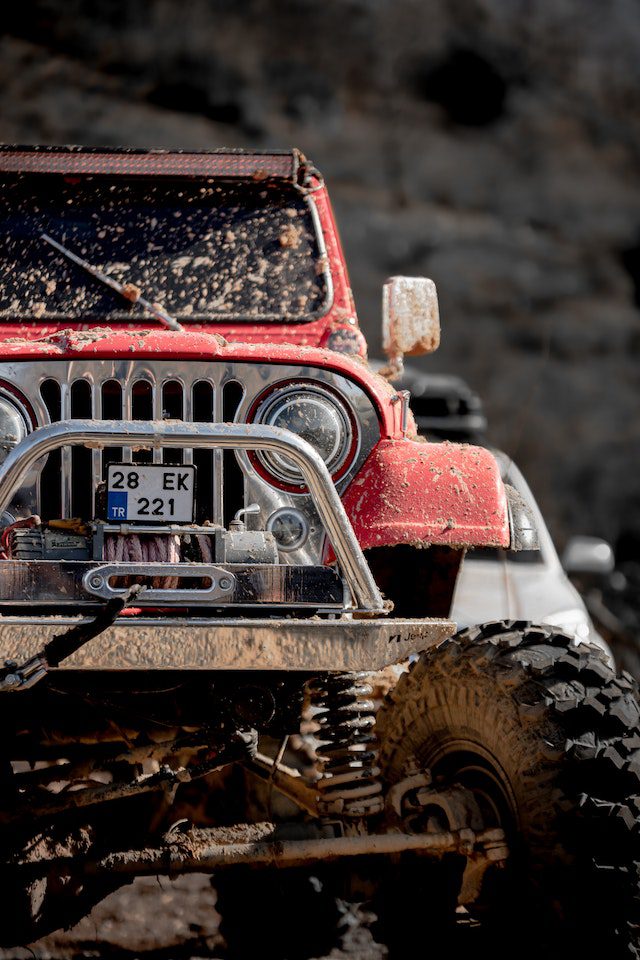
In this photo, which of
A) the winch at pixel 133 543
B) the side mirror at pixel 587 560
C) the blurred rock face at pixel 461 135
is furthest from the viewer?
the blurred rock face at pixel 461 135

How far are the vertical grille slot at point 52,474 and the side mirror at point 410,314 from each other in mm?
1457

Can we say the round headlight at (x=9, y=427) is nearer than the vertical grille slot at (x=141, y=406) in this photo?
Yes

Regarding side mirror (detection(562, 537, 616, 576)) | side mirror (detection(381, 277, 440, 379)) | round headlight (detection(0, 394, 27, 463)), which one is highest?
side mirror (detection(381, 277, 440, 379))

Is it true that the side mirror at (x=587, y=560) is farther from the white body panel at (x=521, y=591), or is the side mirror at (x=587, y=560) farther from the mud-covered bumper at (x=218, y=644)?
the mud-covered bumper at (x=218, y=644)

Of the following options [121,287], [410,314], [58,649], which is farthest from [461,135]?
[58,649]

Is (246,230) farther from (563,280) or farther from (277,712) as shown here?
(563,280)

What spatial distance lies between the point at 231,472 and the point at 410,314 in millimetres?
1229

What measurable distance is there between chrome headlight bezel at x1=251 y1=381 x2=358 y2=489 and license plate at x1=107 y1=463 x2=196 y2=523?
45 cm

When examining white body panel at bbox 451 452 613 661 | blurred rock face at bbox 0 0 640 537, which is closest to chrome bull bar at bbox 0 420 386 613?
white body panel at bbox 451 452 613 661

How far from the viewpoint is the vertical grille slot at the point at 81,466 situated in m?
3.39

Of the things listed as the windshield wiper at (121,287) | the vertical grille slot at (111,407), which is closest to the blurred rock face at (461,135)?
the windshield wiper at (121,287)

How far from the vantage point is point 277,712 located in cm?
324

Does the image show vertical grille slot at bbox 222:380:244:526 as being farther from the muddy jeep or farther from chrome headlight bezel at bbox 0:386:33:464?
chrome headlight bezel at bbox 0:386:33:464

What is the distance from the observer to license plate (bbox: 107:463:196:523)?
2.94 meters
